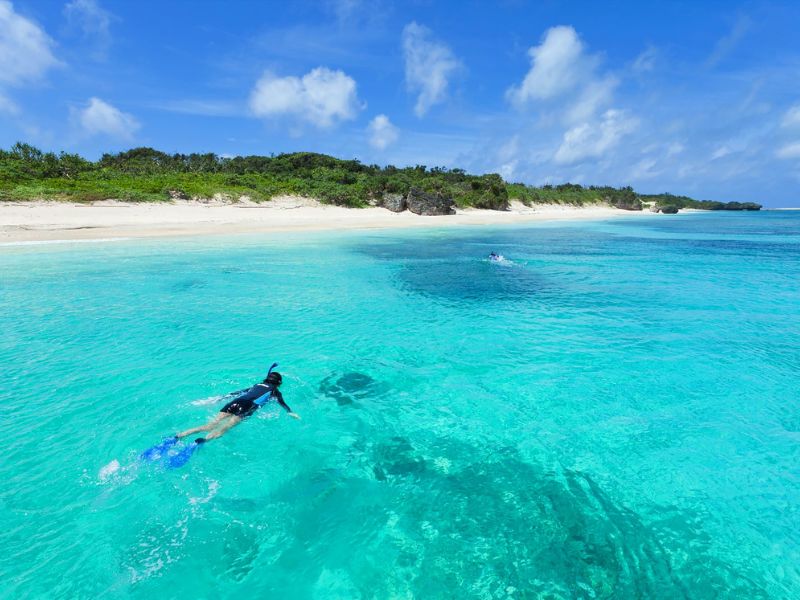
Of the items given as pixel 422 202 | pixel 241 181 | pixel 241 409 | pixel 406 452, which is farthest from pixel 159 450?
pixel 422 202

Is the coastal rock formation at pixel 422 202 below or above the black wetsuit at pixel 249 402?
above

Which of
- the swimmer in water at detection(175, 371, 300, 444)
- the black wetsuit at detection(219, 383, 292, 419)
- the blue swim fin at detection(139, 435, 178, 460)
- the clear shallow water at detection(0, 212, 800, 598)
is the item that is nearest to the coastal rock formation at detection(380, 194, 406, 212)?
the clear shallow water at detection(0, 212, 800, 598)

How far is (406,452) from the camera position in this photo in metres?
5.80

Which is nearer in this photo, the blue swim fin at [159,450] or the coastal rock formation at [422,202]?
the blue swim fin at [159,450]

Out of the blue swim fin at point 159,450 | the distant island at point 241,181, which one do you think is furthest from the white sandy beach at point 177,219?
the blue swim fin at point 159,450

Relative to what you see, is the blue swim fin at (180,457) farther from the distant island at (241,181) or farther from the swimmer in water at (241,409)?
the distant island at (241,181)

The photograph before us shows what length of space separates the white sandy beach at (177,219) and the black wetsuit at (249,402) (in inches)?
1130

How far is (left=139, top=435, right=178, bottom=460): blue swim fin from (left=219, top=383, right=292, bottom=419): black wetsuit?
805 millimetres

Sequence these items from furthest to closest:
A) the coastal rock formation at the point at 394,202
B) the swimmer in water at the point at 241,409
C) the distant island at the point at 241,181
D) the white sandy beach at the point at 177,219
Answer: the coastal rock formation at the point at 394,202 < the distant island at the point at 241,181 < the white sandy beach at the point at 177,219 < the swimmer in water at the point at 241,409

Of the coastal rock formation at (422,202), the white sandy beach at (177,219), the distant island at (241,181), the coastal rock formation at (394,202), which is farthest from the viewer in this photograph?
the coastal rock formation at (422,202)

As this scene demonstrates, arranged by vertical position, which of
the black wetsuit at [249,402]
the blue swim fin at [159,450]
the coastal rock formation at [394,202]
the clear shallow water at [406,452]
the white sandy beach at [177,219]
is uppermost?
the coastal rock formation at [394,202]

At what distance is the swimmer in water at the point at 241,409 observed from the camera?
5922 millimetres

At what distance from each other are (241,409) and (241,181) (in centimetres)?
5073

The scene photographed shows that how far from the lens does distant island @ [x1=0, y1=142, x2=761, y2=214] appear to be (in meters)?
38.2
